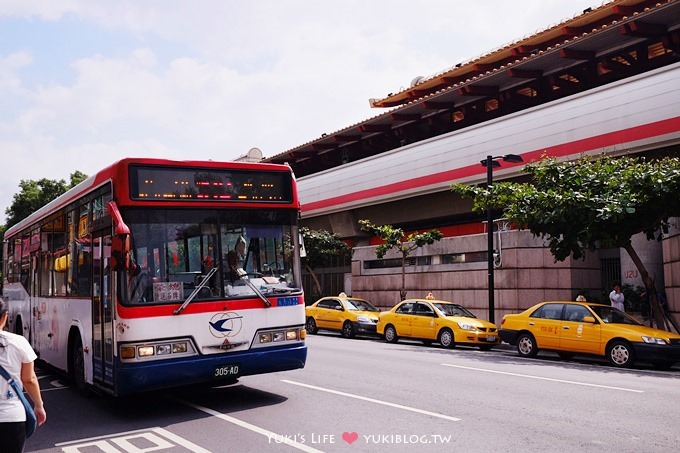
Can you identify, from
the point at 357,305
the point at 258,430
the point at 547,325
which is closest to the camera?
the point at 258,430

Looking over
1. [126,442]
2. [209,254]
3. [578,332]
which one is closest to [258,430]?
[126,442]

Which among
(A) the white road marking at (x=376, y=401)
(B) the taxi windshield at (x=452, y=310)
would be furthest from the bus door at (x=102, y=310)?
(B) the taxi windshield at (x=452, y=310)

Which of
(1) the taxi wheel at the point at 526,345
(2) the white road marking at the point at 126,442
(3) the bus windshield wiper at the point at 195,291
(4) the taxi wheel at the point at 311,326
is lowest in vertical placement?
(4) the taxi wheel at the point at 311,326

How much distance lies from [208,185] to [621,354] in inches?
407

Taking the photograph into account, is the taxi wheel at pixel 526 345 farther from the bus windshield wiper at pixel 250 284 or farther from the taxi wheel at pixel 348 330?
the bus windshield wiper at pixel 250 284

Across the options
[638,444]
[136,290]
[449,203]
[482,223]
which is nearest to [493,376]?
[638,444]

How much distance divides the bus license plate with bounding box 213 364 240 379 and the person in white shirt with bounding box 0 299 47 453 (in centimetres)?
377

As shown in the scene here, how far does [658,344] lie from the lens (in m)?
13.9

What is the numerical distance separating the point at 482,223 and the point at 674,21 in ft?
33.2

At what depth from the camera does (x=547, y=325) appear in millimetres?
16188

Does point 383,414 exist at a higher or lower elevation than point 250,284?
lower

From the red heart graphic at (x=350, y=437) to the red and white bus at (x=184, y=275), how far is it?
1.97 metres

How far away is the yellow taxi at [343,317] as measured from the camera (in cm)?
2302

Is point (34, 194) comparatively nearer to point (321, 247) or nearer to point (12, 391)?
point (321, 247)
